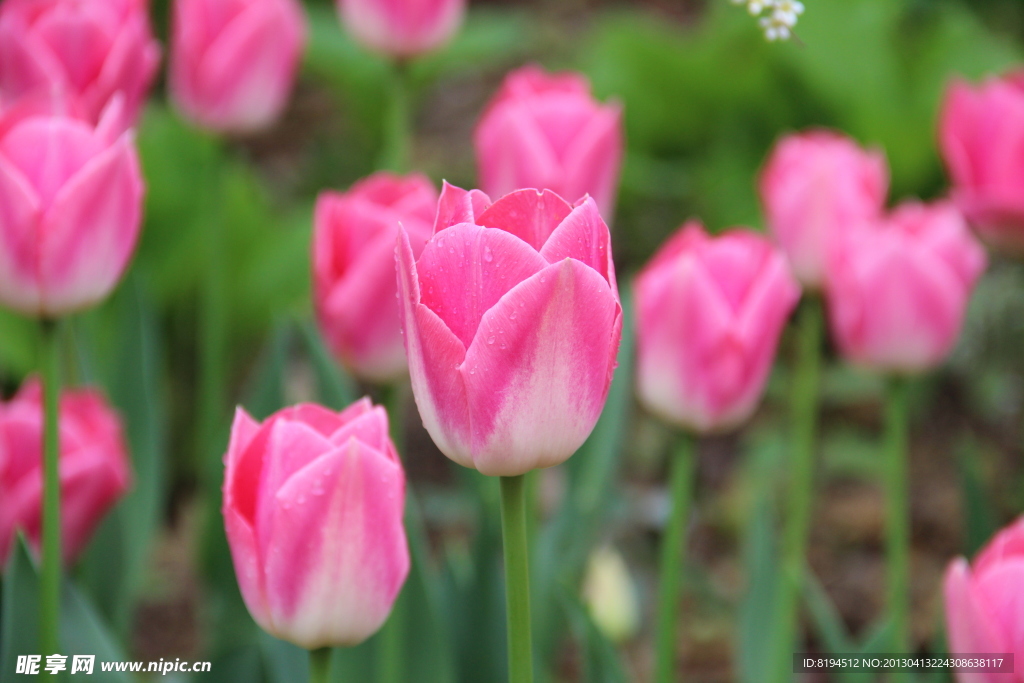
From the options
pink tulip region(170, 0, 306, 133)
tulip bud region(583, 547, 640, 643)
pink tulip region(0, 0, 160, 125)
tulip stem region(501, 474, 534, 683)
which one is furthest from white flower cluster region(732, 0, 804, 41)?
tulip bud region(583, 547, 640, 643)

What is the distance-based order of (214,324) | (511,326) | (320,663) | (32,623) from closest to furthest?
1. (511,326)
2. (320,663)
3. (32,623)
4. (214,324)

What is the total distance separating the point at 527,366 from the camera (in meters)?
0.46

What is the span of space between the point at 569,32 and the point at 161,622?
8.19 ft

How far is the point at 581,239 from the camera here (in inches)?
18.1

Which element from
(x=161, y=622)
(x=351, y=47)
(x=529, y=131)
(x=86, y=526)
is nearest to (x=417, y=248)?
(x=529, y=131)

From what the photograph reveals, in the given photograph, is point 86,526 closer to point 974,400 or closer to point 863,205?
point 863,205

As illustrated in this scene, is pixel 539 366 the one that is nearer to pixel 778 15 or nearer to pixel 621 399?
pixel 778 15

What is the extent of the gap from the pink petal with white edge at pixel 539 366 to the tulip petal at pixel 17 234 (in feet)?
1.10

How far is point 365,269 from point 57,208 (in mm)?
226

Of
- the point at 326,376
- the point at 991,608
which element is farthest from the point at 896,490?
the point at 326,376

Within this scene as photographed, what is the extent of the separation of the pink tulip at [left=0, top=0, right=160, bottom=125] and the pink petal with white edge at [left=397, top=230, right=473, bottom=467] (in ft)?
1.69

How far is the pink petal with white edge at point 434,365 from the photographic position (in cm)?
45

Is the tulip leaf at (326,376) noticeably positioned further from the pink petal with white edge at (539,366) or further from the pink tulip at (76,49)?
the pink petal with white edge at (539,366)

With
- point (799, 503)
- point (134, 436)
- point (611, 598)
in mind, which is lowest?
point (611, 598)
